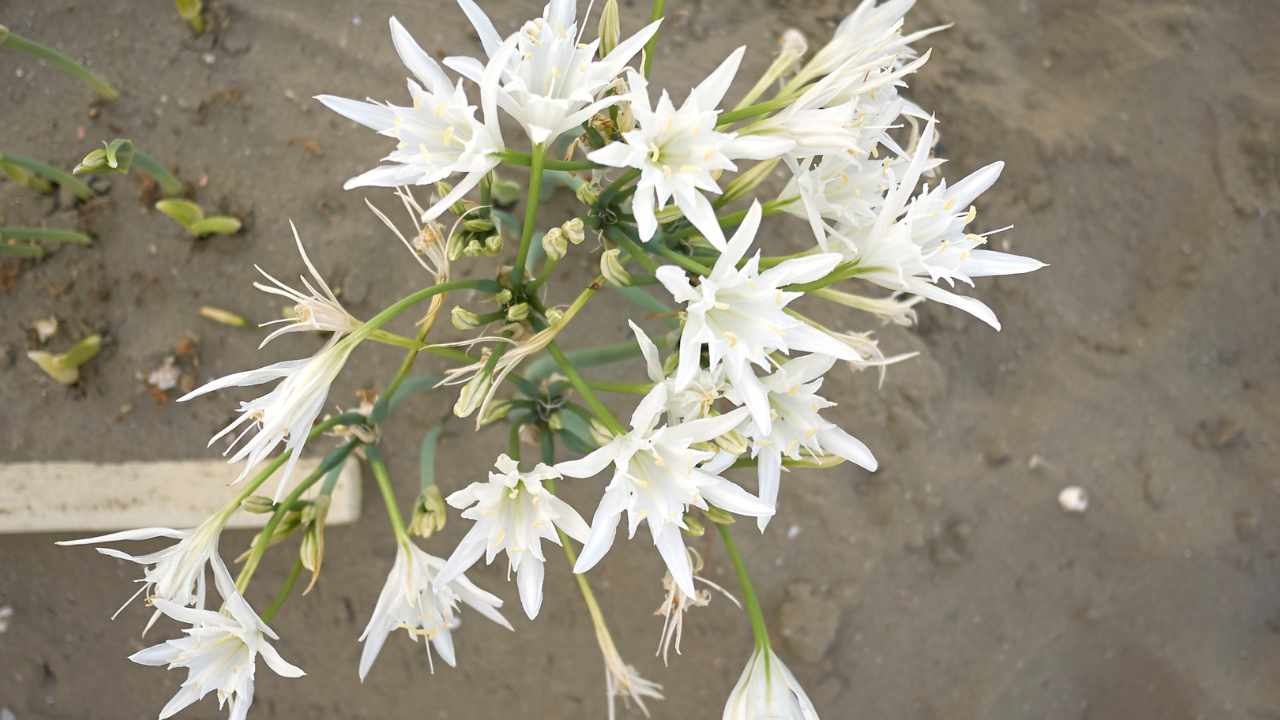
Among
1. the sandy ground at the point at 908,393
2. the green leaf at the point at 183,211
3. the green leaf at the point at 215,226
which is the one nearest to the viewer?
the green leaf at the point at 183,211

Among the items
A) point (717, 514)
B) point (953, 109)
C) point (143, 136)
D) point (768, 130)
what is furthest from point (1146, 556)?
point (143, 136)

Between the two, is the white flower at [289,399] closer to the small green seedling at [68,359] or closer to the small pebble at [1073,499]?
the small green seedling at [68,359]

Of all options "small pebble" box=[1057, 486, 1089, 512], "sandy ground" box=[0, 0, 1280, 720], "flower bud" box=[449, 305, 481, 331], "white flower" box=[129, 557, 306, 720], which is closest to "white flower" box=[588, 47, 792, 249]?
"flower bud" box=[449, 305, 481, 331]

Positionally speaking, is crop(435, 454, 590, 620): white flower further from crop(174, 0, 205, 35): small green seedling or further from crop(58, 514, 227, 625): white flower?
crop(174, 0, 205, 35): small green seedling

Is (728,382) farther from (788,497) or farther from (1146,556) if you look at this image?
(1146,556)

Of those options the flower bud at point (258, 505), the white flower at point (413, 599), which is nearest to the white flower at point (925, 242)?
the white flower at point (413, 599)

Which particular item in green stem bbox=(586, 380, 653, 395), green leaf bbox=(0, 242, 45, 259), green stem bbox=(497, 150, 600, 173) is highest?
green stem bbox=(497, 150, 600, 173)

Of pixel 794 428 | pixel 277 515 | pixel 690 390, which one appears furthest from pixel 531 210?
pixel 277 515
